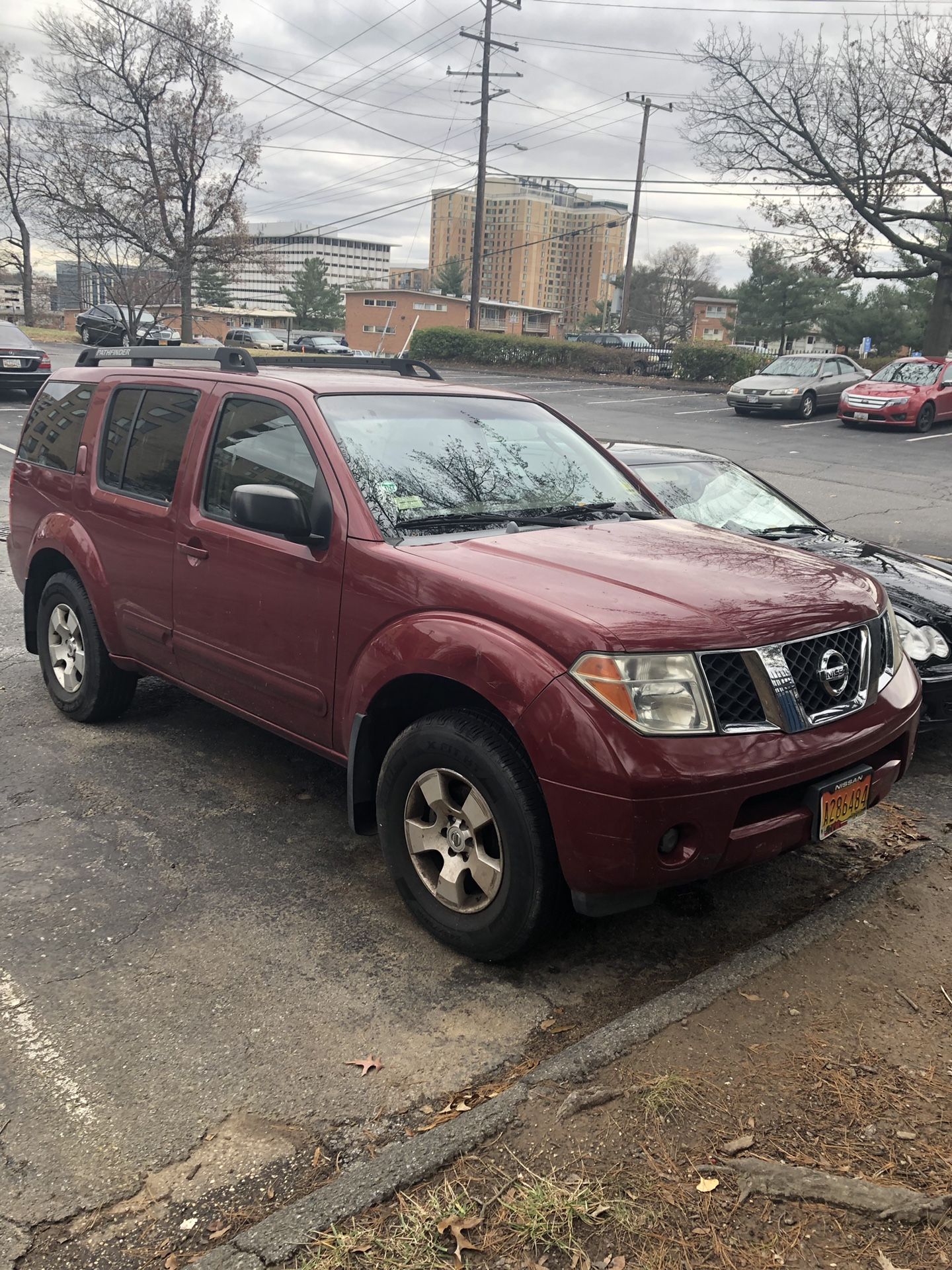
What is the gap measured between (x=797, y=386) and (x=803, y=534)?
21115 mm

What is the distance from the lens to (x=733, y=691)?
303 cm

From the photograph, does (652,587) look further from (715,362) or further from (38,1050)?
(715,362)

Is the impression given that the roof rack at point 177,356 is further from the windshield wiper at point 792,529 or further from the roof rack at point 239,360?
the windshield wiper at point 792,529

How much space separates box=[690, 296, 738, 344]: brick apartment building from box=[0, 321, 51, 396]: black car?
74.3m

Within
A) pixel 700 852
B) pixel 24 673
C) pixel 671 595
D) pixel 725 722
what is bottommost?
pixel 24 673

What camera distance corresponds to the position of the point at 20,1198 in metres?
2.41

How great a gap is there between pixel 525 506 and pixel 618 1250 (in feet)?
8.57

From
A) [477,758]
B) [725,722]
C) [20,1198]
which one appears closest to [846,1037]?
[725,722]

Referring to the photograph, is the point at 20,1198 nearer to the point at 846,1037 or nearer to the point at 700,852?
the point at 700,852

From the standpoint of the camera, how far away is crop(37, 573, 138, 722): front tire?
17.2 ft

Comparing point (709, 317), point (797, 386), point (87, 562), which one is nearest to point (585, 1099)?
point (87, 562)

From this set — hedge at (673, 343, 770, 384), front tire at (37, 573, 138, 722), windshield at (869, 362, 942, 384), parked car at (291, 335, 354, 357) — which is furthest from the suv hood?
parked car at (291, 335, 354, 357)

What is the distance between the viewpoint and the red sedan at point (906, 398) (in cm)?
2311

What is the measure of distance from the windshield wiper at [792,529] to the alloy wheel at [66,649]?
3768 millimetres
